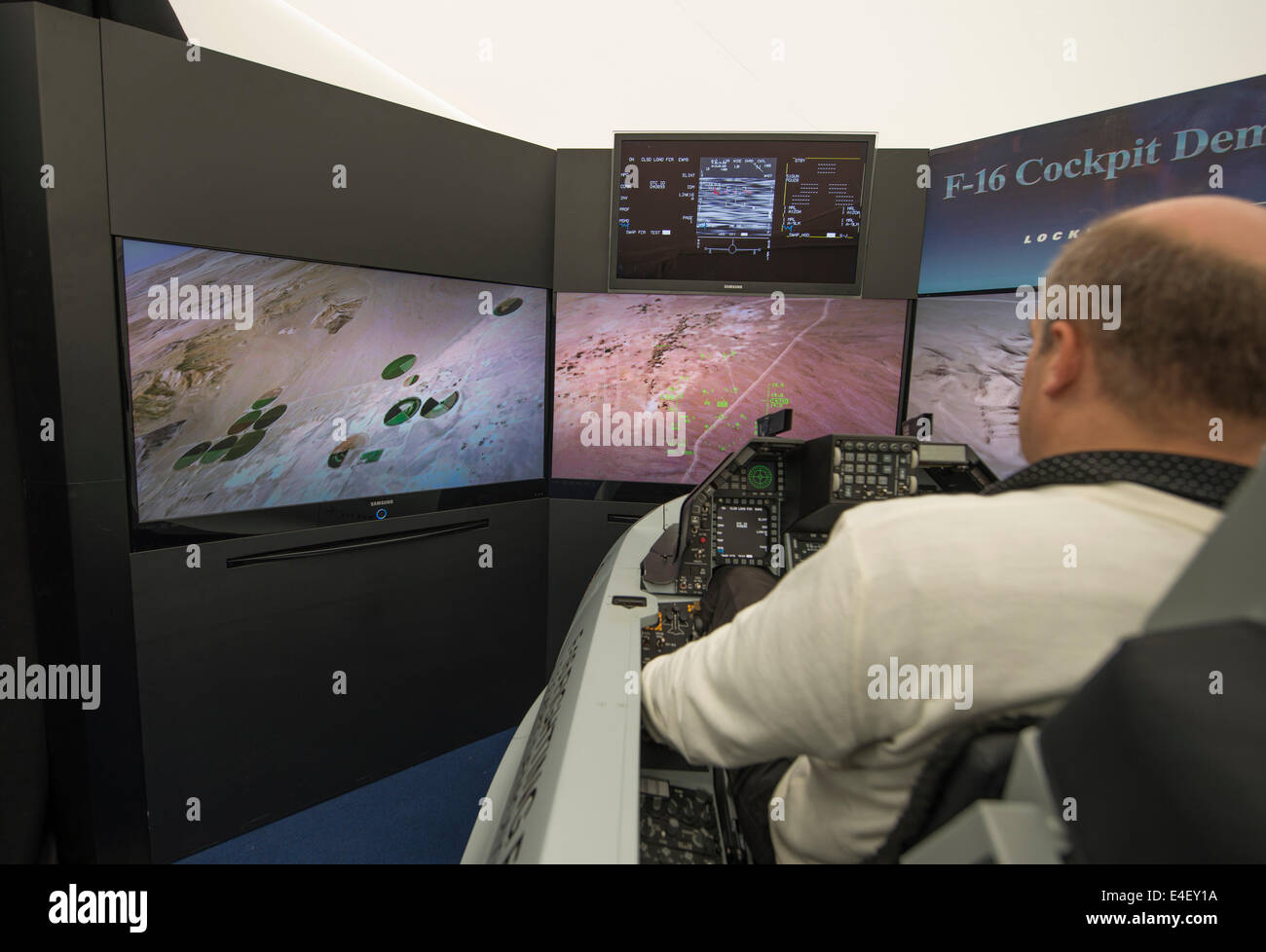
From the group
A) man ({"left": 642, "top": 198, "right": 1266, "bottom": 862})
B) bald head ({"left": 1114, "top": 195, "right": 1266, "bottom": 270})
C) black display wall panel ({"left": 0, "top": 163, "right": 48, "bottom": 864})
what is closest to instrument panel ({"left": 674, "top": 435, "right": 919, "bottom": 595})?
man ({"left": 642, "top": 198, "right": 1266, "bottom": 862})

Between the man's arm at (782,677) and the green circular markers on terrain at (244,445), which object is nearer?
the man's arm at (782,677)

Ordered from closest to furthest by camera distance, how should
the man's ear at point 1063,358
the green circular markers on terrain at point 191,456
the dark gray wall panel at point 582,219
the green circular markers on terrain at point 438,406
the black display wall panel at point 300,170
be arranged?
the man's ear at point 1063,358 < the black display wall panel at point 300,170 < the green circular markers on terrain at point 191,456 < the green circular markers on terrain at point 438,406 < the dark gray wall panel at point 582,219

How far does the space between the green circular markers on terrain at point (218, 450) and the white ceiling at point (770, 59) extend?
1.64 meters

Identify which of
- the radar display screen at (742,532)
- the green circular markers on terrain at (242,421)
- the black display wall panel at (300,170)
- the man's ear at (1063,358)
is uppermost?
the black display wall panel at (300,170)

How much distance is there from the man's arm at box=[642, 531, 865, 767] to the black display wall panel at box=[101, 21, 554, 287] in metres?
1.80

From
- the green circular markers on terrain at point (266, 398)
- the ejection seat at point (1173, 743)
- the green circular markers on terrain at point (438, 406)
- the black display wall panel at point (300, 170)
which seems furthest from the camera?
the green circular markers on terrain at point (438, 406)

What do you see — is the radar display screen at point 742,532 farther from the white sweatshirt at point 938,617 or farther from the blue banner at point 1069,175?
the blue banner at point 1069,175

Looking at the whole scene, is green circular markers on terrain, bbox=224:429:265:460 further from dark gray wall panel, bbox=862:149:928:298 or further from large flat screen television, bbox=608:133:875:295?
dark gray wall panel, bbox=862:149:928:298

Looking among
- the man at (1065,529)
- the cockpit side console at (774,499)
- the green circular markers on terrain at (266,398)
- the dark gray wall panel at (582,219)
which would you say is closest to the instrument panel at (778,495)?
the cockpit side console at (774,499)

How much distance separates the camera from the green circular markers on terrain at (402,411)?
85.8 inches

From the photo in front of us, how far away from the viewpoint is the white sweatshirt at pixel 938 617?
1.81 ft

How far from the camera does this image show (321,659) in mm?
2113

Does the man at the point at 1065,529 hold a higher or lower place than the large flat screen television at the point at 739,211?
lower
